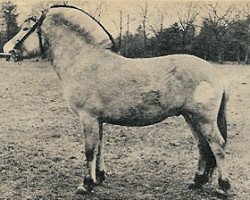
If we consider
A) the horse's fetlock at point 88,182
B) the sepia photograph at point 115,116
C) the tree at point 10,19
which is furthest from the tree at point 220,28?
the horse's fetlock at point 88,182

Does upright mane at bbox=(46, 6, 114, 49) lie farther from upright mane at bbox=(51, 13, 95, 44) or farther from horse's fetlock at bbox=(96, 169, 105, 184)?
horse's fetlock at bbox=(96, 169, 105, 184)

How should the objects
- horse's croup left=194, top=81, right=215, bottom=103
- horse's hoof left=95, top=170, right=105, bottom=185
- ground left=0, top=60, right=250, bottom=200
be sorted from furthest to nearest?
horse's hoof left=95, top=170, right=105, bottom=185
ground left=0, top=60, right=250, bottom=200
horse's croup left=194, top=81, right=215, bottom=103

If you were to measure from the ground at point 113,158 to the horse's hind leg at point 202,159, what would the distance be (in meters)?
0.17

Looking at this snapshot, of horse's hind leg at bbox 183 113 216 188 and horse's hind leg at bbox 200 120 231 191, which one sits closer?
horse's hind leg at bbox 200 120 231 191

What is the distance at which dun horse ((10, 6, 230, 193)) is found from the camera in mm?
5988

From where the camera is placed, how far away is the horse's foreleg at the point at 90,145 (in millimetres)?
5996

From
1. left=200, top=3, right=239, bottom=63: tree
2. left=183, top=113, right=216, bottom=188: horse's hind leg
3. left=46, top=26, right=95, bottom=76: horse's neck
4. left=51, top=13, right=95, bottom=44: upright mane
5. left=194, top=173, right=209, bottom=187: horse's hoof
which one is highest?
left=200, top=3, right=239, bottom=63: tree

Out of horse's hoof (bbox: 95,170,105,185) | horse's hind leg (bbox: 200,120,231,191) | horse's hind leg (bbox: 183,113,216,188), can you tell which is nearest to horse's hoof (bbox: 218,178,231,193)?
horse's hind leg (bbox: 200,120,231,191)

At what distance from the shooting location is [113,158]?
26.8 ft

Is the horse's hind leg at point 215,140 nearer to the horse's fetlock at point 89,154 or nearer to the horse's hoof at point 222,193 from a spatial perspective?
the horse's hoof at point 222,193

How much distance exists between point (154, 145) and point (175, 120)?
8.69ft

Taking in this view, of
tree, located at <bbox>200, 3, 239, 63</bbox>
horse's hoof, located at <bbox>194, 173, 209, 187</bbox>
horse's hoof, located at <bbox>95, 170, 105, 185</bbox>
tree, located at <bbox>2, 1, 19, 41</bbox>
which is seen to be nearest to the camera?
horse's hoof, located at <bbox>194, 173, 209, 187</bbox>

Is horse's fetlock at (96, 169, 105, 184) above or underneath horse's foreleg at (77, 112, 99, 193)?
underneath

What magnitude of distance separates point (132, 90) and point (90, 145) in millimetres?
1035
